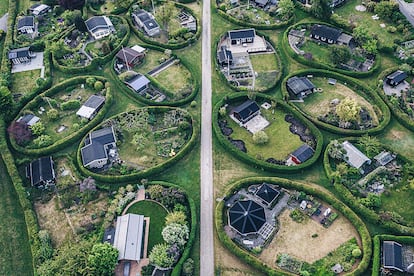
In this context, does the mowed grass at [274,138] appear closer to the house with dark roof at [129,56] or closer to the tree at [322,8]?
Result: the house with dark roof at [129,56]

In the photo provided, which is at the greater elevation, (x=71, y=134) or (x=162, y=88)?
(x=162, y=88)

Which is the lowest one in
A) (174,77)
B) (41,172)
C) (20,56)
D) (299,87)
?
(41,172)

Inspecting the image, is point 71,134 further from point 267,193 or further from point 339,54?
point 339,54

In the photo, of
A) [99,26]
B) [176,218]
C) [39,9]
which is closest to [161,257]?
[176,218]

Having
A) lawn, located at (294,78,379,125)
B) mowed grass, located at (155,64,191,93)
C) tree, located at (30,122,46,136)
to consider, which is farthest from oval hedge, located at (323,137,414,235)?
tree, located at (30,122,46,136)

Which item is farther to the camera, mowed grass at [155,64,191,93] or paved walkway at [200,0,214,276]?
mowed grass at [155,64,191,93]

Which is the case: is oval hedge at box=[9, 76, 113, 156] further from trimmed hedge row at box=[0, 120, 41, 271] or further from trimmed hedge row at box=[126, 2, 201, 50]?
trimmed hedge row at box=[126, 2, 201, 50]

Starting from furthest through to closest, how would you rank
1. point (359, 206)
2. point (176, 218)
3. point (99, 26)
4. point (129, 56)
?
point (99, 26), point (129, 56), point (359, 206), point (176, 218)
